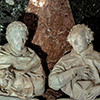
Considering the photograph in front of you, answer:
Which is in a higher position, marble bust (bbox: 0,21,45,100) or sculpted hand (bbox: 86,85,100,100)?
marble bust (bbox: 0,21,45,100)

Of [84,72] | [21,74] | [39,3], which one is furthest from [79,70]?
[39,3]

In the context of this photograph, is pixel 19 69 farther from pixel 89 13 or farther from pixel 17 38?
pixel 89 13

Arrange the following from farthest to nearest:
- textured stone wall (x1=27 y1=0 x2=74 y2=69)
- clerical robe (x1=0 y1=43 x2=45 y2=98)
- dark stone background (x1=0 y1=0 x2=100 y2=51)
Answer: dark stone background (x1=0 y1=0 x2=100 y2=51) < textured stone wall (x1=27 y1=0 x2=74 y2=69) < clerical robe (x1=0 y1=43 x2=45 y2=98)

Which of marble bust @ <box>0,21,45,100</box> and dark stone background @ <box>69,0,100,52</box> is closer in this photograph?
marble bust @ <box>0,21,45,100</box>

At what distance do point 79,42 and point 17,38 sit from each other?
0.28 metres

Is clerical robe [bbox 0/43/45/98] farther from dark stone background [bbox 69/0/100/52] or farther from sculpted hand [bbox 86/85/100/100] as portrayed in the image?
dark stone background [bbox 69/0/100/52]

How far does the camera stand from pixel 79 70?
9.36 feet

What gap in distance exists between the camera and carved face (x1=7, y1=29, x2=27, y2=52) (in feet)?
9.24

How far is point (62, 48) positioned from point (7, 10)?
35 cm

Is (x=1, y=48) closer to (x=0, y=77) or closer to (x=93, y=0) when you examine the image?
(x=0, y=77)

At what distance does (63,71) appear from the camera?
2.84 metres

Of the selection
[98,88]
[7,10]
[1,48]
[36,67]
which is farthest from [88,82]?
[7,10]

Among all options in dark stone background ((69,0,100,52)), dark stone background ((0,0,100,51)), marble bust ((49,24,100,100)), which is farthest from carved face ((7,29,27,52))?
dark stone background ((69,0,100,52))

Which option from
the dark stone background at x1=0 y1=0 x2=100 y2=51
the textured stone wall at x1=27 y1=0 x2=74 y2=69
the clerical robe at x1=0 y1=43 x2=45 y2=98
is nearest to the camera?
the clerical robe at x1=0 y1=43 x2=45 y2=98
